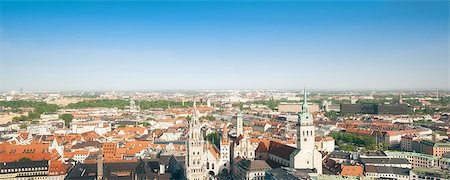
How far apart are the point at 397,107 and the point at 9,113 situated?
6237 inches

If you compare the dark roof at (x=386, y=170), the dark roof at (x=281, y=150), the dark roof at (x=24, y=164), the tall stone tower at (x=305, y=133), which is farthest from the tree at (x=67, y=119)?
the dark roof at (x=386, y=170)

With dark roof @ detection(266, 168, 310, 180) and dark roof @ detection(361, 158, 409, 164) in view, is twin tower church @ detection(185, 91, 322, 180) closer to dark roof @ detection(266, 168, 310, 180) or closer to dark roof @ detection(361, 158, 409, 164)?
dark roof @ detection(266, 168, 310, 180)

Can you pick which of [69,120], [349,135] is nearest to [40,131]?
[69,120]

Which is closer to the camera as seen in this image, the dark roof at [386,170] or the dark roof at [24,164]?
the dark roof at [386,170]

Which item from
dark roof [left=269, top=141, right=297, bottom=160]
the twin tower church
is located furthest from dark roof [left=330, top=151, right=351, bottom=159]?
the twin tower church

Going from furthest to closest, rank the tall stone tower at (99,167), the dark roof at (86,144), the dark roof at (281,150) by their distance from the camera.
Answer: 1. the dark roof at (86,144)
2. the dark roof at (281,150)
3. the tall stone tower at (99,167)

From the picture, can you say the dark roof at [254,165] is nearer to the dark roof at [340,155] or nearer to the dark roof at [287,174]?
Result: the dark roof at [287,174]

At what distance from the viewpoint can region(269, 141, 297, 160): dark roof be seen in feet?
195

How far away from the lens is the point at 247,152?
2613 inches

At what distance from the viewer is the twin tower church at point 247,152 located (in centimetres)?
4972

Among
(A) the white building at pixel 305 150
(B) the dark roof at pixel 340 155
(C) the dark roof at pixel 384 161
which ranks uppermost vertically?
(A) the white building at pixel 305 150

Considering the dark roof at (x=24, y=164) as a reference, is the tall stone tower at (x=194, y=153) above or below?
above

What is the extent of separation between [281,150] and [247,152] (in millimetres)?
6397

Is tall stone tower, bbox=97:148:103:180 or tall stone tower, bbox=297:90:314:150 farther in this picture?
tall stone tower, bbox=297:90:314:150
